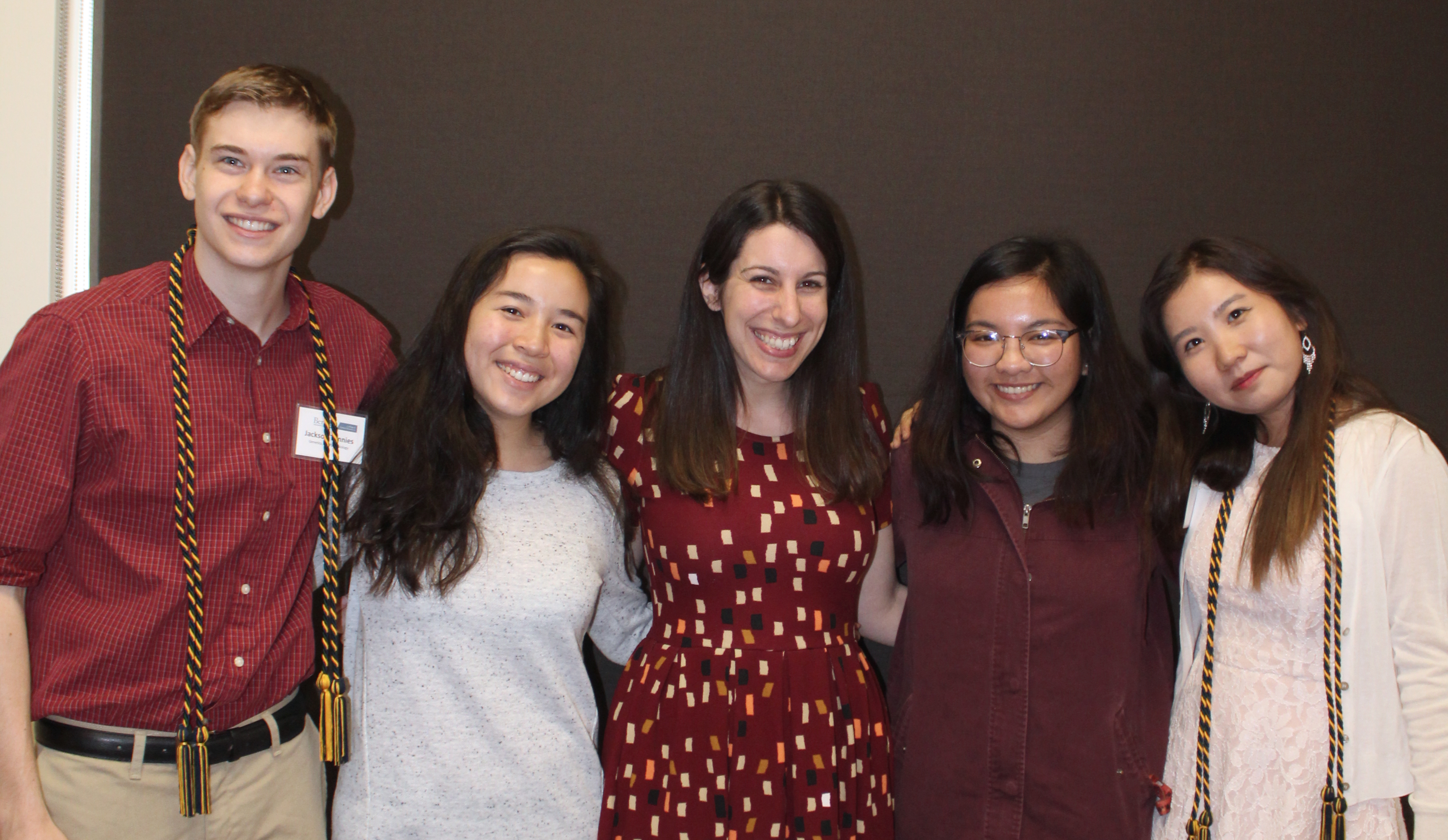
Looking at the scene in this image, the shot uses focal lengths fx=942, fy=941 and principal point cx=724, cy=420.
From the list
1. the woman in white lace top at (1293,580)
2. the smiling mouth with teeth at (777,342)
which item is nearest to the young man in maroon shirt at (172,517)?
the smiling mouth with teeth at (777,342)

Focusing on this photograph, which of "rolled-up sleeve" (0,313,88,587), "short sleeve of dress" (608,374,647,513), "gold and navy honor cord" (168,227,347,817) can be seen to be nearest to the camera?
"rolled-up sleeve" (0,313,88,587)

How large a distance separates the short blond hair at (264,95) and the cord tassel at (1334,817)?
7.21ft

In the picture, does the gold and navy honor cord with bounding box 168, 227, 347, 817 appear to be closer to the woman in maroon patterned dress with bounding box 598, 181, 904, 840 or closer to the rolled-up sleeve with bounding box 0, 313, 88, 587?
the rolled-up sleeve with bounding box 0, 313, 88, 587

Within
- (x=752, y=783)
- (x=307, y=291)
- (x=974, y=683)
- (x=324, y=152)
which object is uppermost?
(x=324, y=152)

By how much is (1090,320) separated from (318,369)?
163 centimetres

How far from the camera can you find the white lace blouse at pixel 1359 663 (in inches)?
66.6

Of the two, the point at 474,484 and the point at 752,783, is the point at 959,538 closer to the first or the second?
the point at 752,783

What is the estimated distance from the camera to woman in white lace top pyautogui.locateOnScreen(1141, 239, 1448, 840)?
1701 millimetres

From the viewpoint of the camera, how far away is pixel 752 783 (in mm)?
1907

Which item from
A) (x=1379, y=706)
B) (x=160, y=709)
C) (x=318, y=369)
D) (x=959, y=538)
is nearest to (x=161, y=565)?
(x=160, y=709)

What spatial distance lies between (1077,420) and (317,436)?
5.29 ft

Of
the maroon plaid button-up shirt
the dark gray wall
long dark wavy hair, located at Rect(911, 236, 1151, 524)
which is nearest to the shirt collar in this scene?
the maroon plaid button-up shirt

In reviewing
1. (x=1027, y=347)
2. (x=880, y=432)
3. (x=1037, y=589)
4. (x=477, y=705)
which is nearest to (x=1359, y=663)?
(x=1037, y=589)

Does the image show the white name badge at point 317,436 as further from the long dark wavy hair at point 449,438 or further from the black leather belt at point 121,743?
the black leather belt at point 121,743
